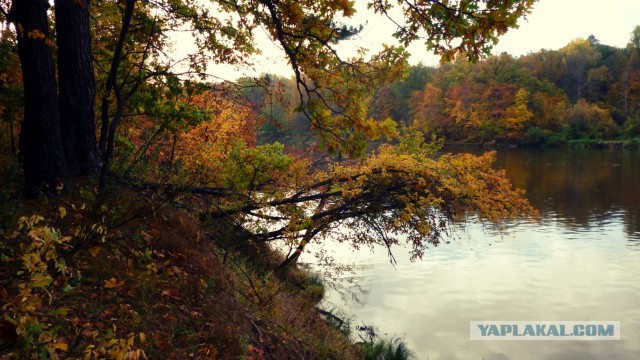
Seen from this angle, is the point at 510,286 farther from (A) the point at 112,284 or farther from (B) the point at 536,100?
(B) the point at 536,100

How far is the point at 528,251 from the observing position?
59.8 ft

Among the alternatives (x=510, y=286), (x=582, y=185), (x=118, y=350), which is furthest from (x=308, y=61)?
(x=582, y=185)

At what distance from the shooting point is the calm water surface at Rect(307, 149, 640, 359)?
11352mm

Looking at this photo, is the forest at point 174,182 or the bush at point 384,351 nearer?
the forest at point 174,182

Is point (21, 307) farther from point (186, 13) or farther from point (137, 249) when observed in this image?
point (186, 13)

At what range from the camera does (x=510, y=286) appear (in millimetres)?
14805

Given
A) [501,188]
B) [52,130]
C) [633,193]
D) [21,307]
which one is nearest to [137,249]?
[52,130]

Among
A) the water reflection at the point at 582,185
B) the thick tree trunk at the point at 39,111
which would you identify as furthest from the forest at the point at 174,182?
the water reflection at the point at 582,185

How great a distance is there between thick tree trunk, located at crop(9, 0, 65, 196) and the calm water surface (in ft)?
29.0

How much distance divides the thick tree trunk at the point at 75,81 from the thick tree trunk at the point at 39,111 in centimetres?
35

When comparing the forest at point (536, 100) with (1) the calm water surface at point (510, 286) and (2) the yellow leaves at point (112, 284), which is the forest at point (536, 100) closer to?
(1) the calm water surface at point (510, 286)

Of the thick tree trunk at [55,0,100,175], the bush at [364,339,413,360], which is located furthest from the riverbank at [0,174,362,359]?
the bush at [364,339,413,360]

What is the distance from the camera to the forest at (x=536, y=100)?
198ft

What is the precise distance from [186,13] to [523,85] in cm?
6820
